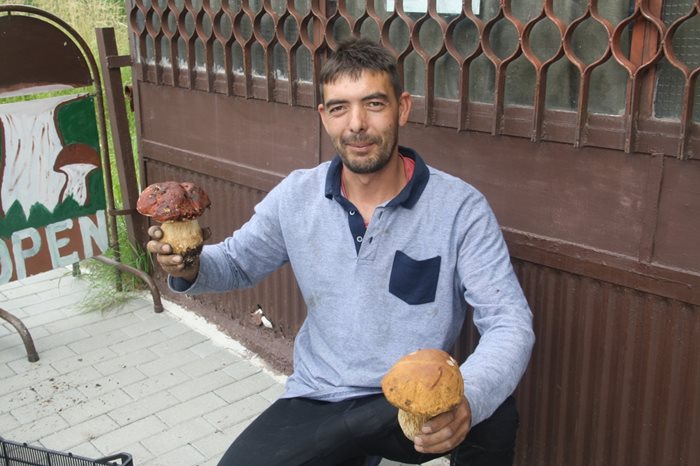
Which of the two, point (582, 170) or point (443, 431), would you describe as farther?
point (582, 170)

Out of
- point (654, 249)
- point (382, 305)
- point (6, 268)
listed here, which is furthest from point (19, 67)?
point (654, 249)

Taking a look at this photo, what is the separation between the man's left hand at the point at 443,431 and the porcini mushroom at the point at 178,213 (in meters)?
1.12

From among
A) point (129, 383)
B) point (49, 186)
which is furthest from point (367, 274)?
point (49, 186)

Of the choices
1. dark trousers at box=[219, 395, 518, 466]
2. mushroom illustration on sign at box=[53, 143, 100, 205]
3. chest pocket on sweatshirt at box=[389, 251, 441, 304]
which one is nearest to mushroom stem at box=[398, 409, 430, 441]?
dark trousers at box=[219, 395, 518, 466]

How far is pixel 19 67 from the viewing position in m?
5.04

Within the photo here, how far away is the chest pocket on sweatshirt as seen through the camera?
2.83 metres

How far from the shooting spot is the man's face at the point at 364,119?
2.78m

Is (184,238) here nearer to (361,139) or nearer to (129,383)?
(361,139)

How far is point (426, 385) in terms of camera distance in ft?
6.67

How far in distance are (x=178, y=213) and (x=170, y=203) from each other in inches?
2.1

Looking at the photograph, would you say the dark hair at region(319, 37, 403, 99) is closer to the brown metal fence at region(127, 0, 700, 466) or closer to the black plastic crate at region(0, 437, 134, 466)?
the brown metal fence at region(127, 0, 700, 466)

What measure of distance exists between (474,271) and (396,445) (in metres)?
0.63

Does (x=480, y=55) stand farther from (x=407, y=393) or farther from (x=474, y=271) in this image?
(x=407, y=393)

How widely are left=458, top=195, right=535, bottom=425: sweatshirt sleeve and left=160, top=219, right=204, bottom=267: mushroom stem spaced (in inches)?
35.9
